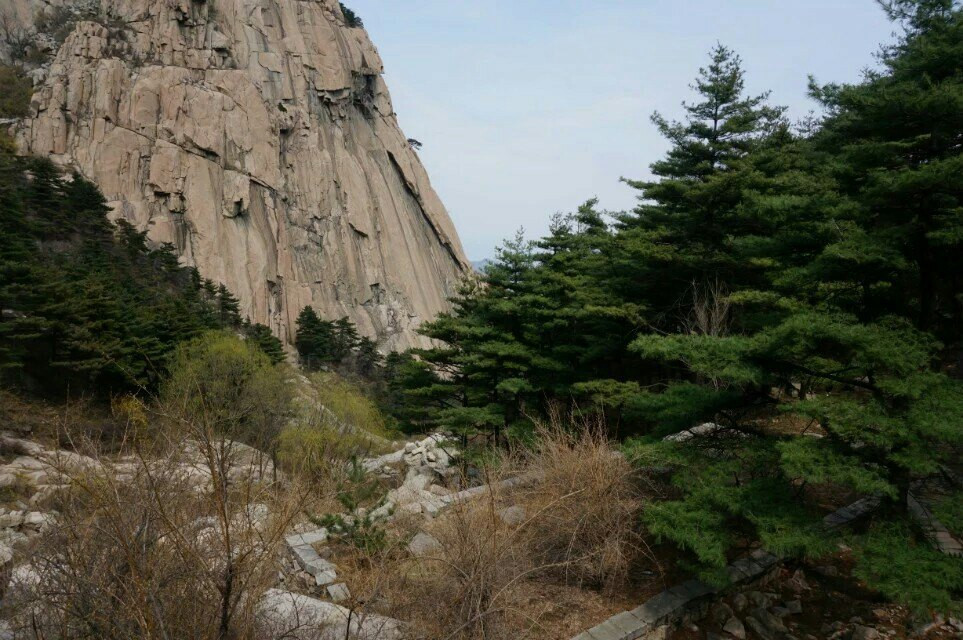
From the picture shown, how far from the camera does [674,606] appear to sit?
519 centimetres

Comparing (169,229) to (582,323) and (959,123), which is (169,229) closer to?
(582,323)

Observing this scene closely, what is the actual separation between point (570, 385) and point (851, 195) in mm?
7143

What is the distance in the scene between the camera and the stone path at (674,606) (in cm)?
487

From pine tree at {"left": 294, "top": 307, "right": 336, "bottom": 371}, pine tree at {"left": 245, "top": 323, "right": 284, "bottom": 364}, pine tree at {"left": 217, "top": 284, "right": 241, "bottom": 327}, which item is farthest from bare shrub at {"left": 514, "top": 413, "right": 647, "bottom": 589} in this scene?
pine tree at {"left": 294, "top": 307, "right": 336, "bottom": 371}

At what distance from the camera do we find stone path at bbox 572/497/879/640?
487 centimetres

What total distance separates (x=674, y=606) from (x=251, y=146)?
4305 centimetres

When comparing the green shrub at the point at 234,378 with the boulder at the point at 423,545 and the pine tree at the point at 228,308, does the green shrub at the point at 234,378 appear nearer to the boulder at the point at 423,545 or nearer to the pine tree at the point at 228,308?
the pine tree at the point at 228,308

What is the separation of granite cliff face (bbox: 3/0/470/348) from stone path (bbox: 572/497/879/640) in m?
36.6

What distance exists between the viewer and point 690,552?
6.07m

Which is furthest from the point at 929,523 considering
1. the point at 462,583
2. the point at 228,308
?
the point at 228,308

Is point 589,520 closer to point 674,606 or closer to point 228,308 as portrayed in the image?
point 674,606

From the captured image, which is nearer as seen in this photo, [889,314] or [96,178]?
[889,314]

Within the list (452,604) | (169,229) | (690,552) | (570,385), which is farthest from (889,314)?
(169,229)

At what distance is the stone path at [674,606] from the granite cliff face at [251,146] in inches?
1442
